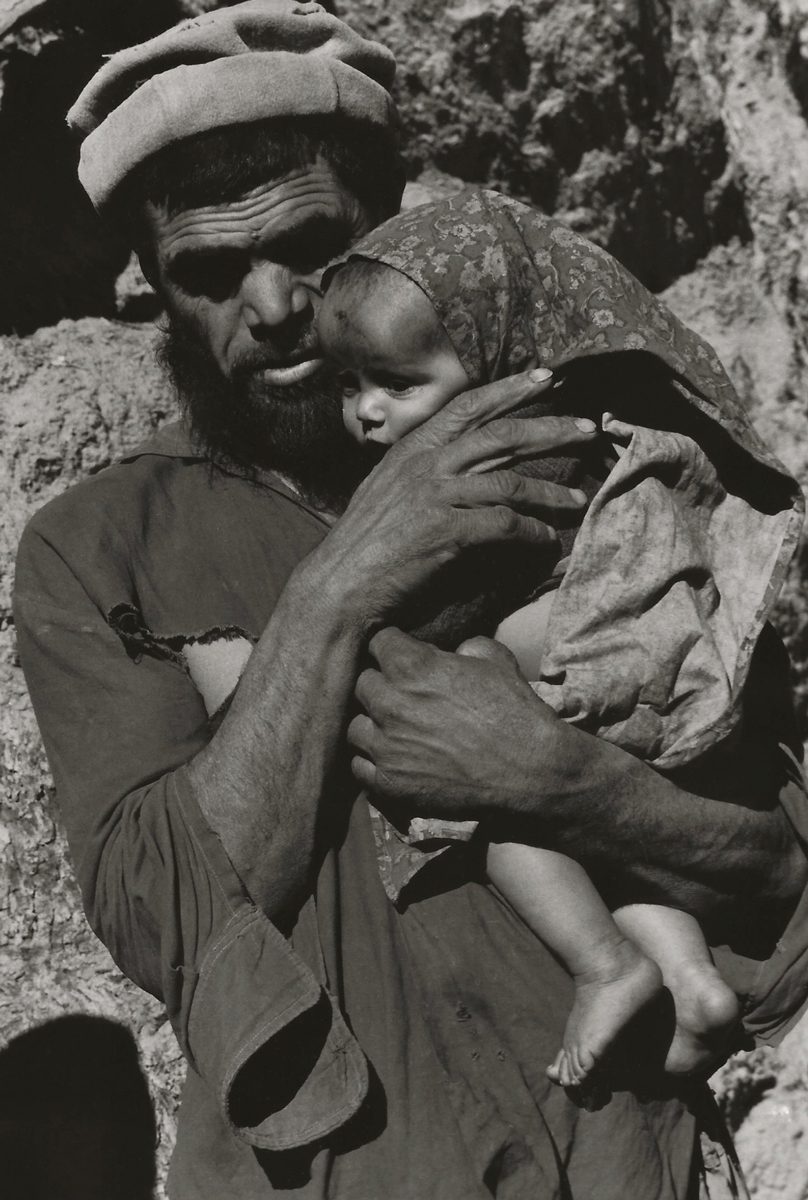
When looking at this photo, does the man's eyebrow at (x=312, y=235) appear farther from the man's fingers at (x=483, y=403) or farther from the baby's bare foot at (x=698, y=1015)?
the baby's bare foot at (x=698, y=1015)

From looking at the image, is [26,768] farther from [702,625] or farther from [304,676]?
[702,625]

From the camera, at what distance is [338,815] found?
2297 millimetres

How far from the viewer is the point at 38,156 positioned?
346 centimetres

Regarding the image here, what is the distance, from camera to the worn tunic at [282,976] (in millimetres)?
2135

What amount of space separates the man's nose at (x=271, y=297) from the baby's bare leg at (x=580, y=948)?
963 mm

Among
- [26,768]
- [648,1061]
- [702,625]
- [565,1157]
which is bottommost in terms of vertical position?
[26,768]

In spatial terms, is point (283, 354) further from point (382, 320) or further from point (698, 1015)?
point (698, 1015)

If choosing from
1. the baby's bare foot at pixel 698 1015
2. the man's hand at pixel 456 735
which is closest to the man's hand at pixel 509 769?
the man's hand at pixel 456 735

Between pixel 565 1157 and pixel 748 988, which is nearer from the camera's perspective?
pixel 565 1157

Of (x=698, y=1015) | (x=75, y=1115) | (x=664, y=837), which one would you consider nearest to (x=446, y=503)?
(x=664, y=837)

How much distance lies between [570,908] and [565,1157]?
1.39 feet

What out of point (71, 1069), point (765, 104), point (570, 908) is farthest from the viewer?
point (765, 104)

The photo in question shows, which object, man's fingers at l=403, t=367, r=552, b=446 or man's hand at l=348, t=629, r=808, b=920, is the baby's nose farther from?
man's hand at l=348, t=629, r=808, b=920

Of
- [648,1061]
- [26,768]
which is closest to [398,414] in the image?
[648,1061]
